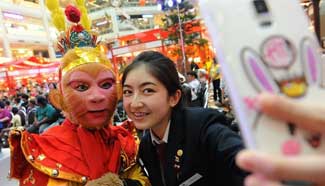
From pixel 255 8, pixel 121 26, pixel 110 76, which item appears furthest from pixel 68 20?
pixel 121 26

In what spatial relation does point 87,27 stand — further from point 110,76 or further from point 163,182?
point 163,182

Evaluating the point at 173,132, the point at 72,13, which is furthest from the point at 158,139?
the point at 72,13

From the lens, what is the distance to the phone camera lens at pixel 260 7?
0.51 meters

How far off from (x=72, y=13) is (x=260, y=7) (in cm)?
153

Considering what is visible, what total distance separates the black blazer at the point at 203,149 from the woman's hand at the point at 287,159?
63 cm

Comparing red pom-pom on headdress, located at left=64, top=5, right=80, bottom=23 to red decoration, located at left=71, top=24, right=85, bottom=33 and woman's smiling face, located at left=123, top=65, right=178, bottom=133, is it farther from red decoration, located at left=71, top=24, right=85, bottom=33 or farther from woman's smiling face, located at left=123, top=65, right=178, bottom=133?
woman's smiling face, located at left=123, top=65, right=178, bottom=133

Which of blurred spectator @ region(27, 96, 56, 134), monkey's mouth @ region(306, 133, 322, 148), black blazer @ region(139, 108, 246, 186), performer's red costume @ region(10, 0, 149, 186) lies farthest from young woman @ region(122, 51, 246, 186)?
blurred spectator @ region(27, 96, 56, 134)

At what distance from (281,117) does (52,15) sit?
1788 millimetres

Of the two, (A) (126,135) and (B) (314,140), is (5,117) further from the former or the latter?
(B) (314,140)

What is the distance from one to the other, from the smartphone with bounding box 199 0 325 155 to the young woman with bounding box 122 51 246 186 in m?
0.62

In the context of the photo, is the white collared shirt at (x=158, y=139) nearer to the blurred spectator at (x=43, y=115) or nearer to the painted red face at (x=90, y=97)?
the painted red face at (x=90, y=97)

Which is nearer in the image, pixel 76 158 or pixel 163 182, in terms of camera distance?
pixel 163 182

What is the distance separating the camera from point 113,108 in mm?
1638

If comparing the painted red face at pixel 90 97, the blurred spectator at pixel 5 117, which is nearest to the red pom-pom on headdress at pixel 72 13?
the painted red face at pixel 90 97
